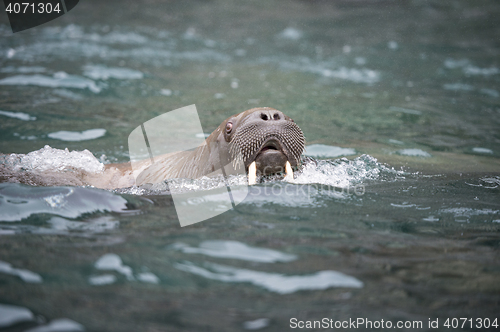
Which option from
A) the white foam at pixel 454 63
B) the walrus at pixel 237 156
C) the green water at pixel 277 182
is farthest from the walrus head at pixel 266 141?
the white foam at pixel 454 63

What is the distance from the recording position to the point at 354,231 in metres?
3.65

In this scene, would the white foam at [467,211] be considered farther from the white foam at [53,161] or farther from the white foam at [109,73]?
the white foam at [109,73]

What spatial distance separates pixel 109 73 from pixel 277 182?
6.85 metres

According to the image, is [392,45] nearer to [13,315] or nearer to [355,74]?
[355,74]

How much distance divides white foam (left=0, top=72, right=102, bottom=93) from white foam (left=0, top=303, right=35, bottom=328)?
23.8 feet

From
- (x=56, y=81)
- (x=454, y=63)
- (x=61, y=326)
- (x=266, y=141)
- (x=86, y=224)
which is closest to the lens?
(x=61, y=326)

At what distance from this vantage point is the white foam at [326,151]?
6.48 meters

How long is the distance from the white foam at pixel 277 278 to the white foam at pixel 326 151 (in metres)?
3.60

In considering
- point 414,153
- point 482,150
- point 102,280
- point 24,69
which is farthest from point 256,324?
point 24,69

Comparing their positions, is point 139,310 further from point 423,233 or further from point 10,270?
point 423,233

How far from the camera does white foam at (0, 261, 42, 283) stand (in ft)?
9.02

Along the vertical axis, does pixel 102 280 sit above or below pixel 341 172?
above

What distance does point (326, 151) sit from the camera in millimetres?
Answer: 6637

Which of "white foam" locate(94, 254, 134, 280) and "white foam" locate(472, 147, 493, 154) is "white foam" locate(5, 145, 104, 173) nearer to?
"white foam" locate(94, 254, 134, 280)
